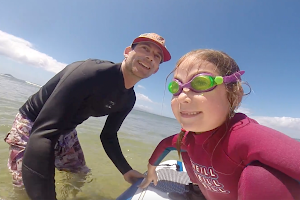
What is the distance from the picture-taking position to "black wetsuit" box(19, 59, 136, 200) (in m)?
1.46

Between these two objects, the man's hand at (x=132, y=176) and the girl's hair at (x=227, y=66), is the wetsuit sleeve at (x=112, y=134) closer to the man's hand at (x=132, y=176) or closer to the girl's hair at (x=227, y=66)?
the man's hand at (x=132, y=176)

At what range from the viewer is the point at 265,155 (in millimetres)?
819

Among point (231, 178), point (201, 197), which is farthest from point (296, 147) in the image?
point (201, 197)

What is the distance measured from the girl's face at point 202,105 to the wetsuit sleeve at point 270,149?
16 cm

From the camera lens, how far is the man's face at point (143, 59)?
1.99 meters

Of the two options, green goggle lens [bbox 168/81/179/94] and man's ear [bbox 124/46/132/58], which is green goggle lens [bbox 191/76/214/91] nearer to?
green goggle lens [bbox 168/81/179/94]

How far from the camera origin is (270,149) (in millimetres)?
821

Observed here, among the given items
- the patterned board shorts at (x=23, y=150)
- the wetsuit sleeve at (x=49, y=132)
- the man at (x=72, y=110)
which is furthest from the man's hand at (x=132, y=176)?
the wetsuit sleeve at (x=49, y=132)

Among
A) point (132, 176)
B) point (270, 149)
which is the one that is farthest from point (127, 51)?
point (270, 149)

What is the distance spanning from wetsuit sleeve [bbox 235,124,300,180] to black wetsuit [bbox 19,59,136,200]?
53.2 inches

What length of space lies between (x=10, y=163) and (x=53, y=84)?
978 millimetres

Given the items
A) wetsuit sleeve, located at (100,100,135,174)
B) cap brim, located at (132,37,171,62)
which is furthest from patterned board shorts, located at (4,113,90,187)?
A: cap brim, located at (132,37,171,62)

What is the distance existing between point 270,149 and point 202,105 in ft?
1.23

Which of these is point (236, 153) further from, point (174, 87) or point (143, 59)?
point (143, 59)
